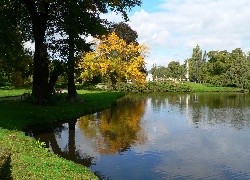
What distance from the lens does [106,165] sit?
1432 centimetres

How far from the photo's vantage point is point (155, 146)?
1822cm

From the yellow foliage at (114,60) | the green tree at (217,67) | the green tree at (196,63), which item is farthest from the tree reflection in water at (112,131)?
the green tree at (196,63)

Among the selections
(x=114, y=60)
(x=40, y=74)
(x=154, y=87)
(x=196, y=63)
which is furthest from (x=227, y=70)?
(x=40, y=74)

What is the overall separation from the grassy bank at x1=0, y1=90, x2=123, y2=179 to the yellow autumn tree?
3617cm

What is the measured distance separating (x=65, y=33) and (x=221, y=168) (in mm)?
20581

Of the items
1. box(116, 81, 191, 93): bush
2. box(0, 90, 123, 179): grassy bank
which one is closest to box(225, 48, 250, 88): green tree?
box(116, 81, 191, 93): bush

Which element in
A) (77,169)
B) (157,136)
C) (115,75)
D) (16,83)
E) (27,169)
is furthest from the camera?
(115,75)

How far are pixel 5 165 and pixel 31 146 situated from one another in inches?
146

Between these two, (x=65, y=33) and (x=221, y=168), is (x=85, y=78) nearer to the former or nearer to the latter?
(x=65, y=33)

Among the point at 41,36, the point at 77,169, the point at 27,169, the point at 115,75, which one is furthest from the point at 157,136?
the point at 115,75

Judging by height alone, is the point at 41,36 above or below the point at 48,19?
below

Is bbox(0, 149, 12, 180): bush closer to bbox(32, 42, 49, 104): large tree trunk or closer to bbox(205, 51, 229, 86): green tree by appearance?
bbox(32, 42, 49, 104): large tree trunk

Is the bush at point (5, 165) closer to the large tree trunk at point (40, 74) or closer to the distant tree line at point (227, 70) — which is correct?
the large tree trunk at point (40, 74)

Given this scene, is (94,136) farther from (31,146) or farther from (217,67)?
(217,67)
